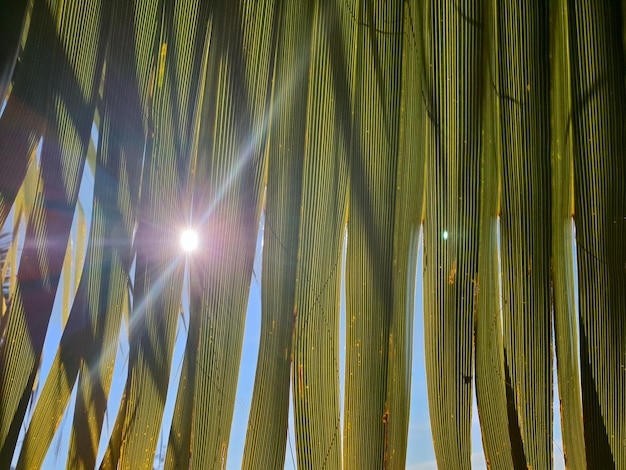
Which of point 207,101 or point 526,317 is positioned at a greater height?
point 207,101

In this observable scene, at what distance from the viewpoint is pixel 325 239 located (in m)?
0.75

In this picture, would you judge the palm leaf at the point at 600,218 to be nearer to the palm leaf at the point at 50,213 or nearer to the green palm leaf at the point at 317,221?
the green palm leaf at the point at 317,221

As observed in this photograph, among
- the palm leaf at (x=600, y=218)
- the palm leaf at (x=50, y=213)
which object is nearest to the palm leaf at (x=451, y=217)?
the palm leaf at (x=600, y=218)

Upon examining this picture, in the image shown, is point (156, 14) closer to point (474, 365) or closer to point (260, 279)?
point (260, 279)

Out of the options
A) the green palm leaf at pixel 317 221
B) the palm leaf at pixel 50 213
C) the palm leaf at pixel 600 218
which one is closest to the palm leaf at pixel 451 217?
the green palm leaf at pixel 317 221

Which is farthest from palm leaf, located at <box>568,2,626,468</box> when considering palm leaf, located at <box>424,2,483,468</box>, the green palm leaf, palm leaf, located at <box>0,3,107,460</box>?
palm leaf, located at <box>0,3,107,460</box>

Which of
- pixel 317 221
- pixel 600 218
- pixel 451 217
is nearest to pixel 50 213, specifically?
pixel 317 221

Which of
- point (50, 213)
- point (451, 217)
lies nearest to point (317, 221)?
point (451, 217)

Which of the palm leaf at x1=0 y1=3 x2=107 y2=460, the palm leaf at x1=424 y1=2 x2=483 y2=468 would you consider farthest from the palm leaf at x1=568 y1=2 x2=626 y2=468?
the palm leaf at x1=0 y1=3 x2=107 y2=460

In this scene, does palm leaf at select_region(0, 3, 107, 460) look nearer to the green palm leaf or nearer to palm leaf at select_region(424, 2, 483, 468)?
the green palm leaf

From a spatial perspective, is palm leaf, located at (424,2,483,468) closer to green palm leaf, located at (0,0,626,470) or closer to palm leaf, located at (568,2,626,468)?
green palm leaf, located at (0,0,626,470)

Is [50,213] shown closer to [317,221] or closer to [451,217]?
[317,221]

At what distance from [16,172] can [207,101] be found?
28cm

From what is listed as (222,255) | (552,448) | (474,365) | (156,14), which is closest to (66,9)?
(156,14)
